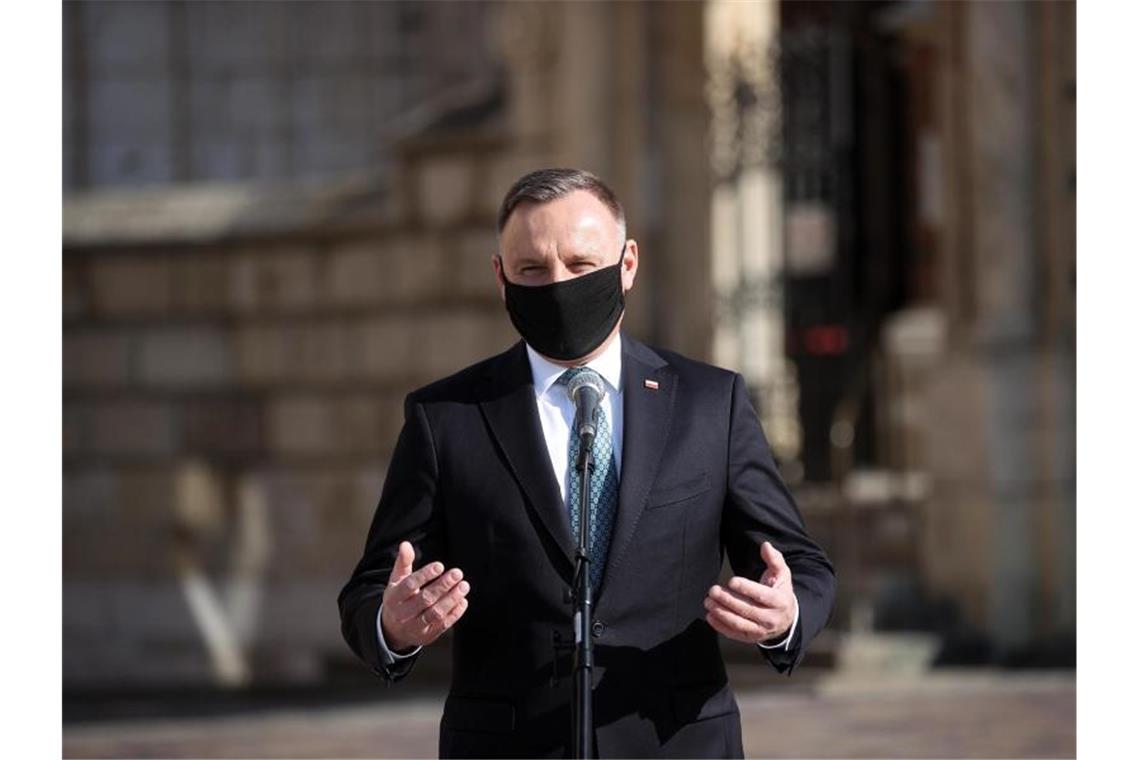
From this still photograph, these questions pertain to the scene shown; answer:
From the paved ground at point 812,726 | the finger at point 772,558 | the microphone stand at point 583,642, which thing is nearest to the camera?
the microphone stand at point 583,642

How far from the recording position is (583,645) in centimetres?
318

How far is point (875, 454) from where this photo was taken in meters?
17.6

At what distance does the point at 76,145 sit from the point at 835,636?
7.34 m

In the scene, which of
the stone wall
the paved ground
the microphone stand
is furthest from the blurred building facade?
the microphone stand

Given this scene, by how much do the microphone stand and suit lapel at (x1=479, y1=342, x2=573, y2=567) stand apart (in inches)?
5.9

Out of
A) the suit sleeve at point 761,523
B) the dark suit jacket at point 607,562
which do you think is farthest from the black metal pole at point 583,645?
the suit sleeve at point 761,523

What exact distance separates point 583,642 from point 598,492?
1.30 feet

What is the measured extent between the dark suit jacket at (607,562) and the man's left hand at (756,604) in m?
0.12

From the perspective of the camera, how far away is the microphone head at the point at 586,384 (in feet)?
11.4

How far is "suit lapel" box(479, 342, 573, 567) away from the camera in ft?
11.4

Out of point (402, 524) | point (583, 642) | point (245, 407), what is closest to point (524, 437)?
point (402, 524)

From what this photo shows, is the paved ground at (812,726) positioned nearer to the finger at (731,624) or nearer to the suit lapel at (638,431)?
the suit lapel at (638,431)

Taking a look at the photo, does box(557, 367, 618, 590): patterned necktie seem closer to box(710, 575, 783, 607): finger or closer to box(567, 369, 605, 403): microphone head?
box(567, 369, 605, 403): microphone head
